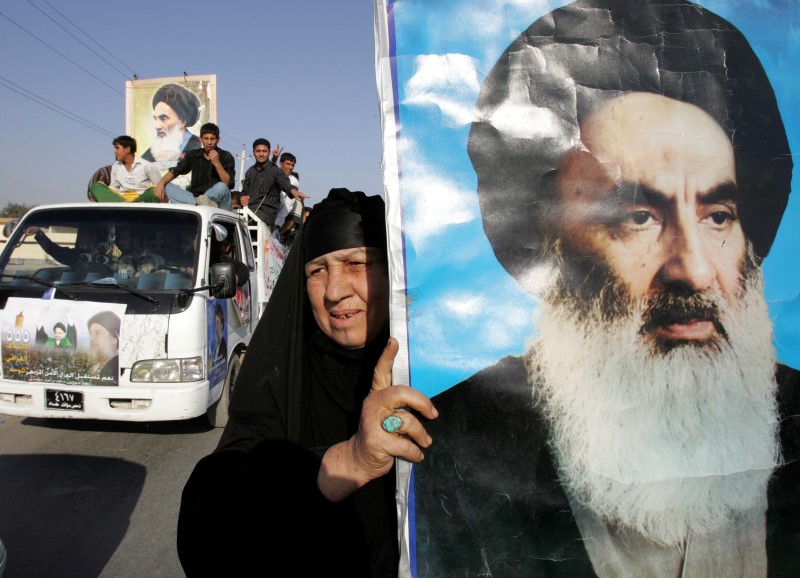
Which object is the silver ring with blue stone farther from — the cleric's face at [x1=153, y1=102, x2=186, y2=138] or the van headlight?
the cleric's face at [x1=153, y1=102, x2=186, y2=138]

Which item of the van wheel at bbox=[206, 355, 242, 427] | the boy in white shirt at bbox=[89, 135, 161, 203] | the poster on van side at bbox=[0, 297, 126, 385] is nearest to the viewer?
the poster on van side at bbox=[0, 297, 126, 385]

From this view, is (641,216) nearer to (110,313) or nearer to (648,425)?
(648,425)

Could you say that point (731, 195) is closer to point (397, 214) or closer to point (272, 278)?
point (397, 214)

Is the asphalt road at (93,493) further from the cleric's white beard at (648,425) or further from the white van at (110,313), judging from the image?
the cleric's white beard at (648,425)

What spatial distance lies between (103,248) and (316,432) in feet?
13.2

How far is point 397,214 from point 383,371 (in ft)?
0.97

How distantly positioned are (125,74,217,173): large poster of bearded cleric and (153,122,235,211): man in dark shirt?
4367 mm

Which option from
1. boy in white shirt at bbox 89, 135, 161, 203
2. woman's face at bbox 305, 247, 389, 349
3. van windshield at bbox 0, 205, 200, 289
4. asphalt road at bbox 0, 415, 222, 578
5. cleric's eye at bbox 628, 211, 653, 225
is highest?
boy in white shirt at bbox 89, 135, 161, 203

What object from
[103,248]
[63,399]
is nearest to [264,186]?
[103,248]

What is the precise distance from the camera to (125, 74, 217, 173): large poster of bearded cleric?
38.6 feet

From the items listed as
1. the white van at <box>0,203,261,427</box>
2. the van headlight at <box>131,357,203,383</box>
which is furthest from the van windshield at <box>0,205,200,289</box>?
the van headlight at <box>131,357,203,383</box>

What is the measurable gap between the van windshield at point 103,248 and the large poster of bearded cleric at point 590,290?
421 centimetres

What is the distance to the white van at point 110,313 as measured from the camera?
4.40 m

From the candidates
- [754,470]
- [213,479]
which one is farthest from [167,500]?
[754,470]
